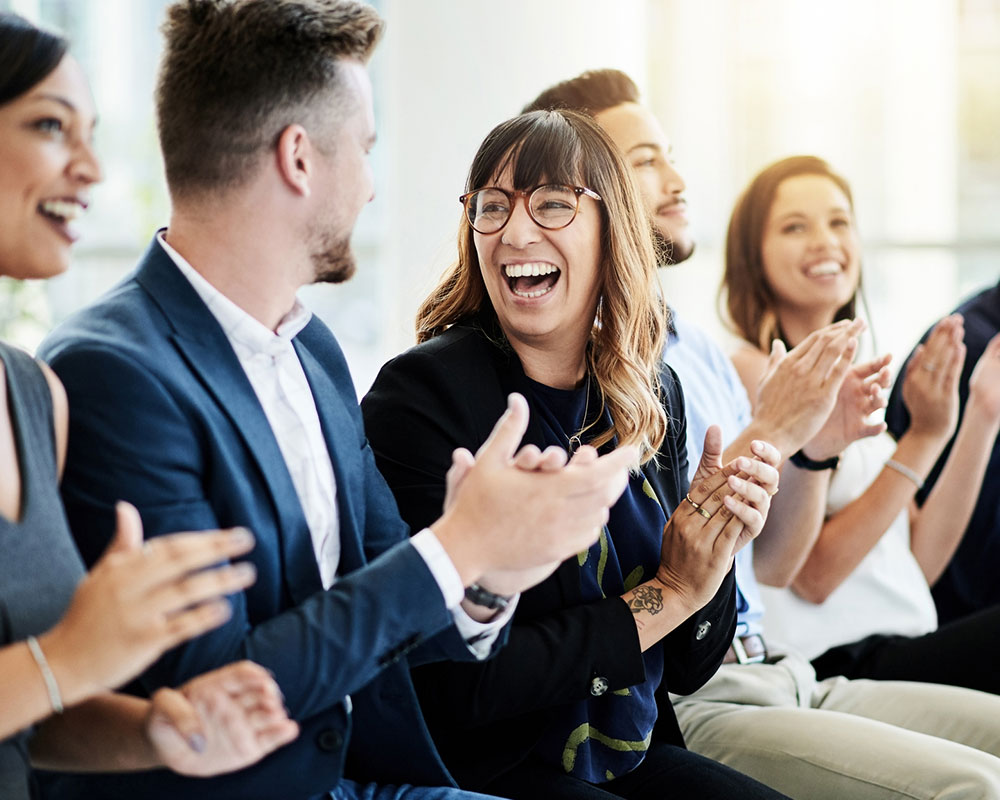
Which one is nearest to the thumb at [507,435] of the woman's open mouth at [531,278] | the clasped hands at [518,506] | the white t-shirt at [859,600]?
the clasped hands at [518,506]

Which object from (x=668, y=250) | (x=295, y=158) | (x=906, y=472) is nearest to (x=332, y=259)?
(x=295, y=158)

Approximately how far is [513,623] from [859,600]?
106 centimetres

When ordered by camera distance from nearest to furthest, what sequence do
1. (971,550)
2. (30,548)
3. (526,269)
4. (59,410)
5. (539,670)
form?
(30,548)
(59,410)
(539,670)
(526,269)
(971,550)

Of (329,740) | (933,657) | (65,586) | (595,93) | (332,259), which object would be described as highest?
(595,93)

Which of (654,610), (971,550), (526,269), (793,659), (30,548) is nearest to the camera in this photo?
(30,548)

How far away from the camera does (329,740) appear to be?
116cm

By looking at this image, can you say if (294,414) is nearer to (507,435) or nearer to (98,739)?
(507,435)

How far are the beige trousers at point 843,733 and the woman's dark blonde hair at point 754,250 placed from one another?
83cm

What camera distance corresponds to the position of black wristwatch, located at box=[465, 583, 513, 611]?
4.08 ft

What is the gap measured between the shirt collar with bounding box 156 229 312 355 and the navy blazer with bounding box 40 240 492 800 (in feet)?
0.04

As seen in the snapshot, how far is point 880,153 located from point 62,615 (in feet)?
13.9

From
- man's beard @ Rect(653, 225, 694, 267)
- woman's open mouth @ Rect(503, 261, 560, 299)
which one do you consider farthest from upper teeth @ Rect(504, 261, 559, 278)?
man's beard @ Rect(653, 225, 694, 267)

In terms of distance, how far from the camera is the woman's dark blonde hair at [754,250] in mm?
2570

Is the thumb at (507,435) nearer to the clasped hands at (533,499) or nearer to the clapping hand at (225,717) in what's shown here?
the clasped hands at (533,499)
